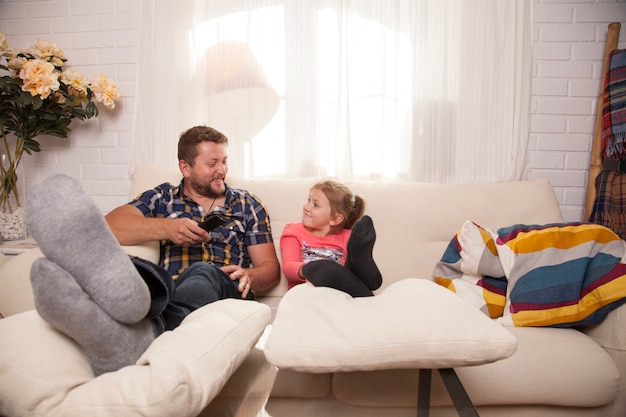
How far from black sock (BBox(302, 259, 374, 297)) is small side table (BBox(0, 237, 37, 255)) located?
154 centimetres

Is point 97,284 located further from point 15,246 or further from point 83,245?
point 15,246

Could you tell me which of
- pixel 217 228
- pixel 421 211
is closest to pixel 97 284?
pixel 217 228

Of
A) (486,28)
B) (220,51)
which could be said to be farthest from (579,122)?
(220,51)

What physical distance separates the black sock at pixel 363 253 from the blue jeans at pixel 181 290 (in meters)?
0.40

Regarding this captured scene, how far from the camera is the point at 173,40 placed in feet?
8.00

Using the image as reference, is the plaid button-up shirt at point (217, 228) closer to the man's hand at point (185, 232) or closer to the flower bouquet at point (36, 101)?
the man's hand at point (185, 232)

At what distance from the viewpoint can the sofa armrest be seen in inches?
52.1

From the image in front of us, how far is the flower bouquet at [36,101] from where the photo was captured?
2248 millimetres

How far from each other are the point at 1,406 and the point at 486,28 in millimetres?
2353

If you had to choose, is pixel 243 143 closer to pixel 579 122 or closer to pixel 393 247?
pixel 393 247

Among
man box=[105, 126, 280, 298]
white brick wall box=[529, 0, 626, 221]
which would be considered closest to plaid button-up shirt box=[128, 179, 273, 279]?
man box=[105, 126, 280, 298]

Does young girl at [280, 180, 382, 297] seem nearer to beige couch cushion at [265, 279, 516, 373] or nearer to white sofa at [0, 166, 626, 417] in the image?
white sofa at [0, 166, 626, 417]

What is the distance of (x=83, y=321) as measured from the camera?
826 millimetres

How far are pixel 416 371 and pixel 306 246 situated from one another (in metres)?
0.94
